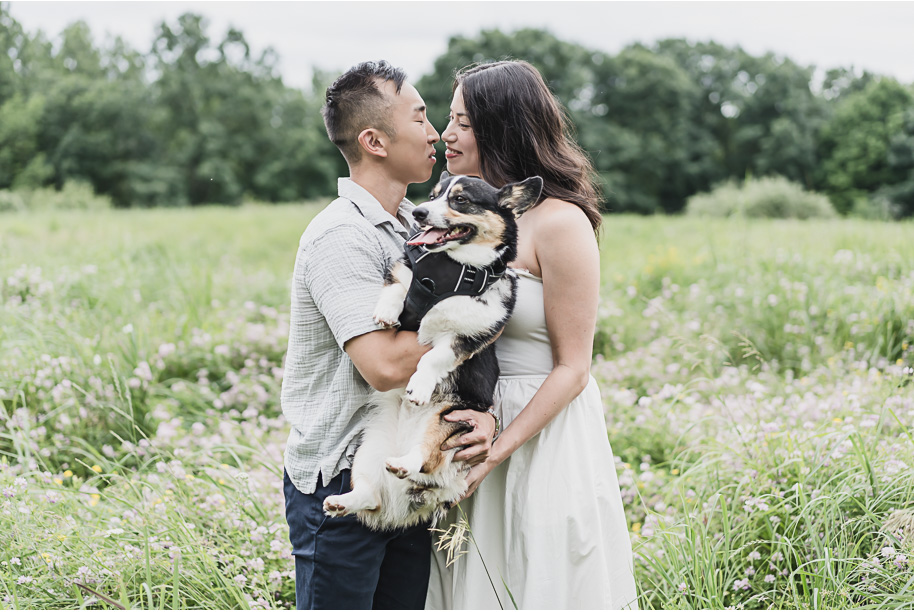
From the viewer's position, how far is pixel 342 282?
7.18 feet

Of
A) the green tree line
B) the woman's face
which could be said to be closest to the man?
the woman's face

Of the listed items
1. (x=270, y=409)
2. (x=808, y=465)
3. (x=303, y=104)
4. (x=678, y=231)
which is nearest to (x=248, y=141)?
(x=303, y=104)

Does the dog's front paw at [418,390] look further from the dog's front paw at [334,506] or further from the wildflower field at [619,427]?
the wildflower field at [619,427]

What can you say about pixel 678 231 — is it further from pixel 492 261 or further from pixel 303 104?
pixel 303 104

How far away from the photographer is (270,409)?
538 cm

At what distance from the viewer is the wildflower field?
3.00 meters

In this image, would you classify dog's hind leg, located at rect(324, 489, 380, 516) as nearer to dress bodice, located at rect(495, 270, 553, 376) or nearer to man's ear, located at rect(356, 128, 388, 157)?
dress bodice, located at rect(495, 270, 553, 376)

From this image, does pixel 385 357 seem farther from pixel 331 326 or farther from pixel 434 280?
pixel 434 280

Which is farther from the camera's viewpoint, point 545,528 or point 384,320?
point 545,528

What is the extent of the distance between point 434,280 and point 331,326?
374 mm

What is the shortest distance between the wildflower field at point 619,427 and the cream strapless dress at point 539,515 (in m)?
0.48

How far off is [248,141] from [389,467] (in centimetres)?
3804

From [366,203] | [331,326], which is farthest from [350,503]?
[366,203]

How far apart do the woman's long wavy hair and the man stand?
0.30 metres
